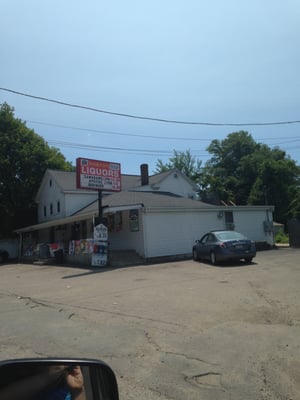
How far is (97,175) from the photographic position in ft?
73.4

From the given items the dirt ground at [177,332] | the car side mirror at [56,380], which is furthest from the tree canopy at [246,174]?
the car side mirror at [56,380]

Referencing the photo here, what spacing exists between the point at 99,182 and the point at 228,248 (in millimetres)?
9002

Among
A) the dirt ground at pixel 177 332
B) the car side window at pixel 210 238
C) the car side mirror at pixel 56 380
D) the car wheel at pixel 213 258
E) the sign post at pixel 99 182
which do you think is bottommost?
the dirt ground at pixel 177 332

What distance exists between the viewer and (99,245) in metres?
20.0

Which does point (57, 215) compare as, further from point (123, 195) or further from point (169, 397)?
point (169, 397)

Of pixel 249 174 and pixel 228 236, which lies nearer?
pixel 228 236

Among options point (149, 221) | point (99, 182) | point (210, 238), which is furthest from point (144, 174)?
point (210, 238)

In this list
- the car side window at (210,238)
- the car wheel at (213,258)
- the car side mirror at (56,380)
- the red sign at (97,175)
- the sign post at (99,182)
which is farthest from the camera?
the red sign at (97,175)

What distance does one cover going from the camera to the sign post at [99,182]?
20016 mm

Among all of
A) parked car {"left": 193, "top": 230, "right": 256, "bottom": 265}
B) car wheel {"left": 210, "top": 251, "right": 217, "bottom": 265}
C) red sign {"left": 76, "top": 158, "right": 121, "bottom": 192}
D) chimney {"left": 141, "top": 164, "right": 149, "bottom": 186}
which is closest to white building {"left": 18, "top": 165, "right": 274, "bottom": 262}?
chimney {"left": 141, "top": 164, "right": 149, "bottom": 186}

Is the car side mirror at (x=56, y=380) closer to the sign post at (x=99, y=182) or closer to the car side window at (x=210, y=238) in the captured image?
the car side window at (x=210, y=238)

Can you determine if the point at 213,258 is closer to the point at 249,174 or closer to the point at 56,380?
the point at 56,380

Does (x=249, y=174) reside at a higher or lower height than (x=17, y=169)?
higher

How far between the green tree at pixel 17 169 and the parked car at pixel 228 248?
26.8 meters
